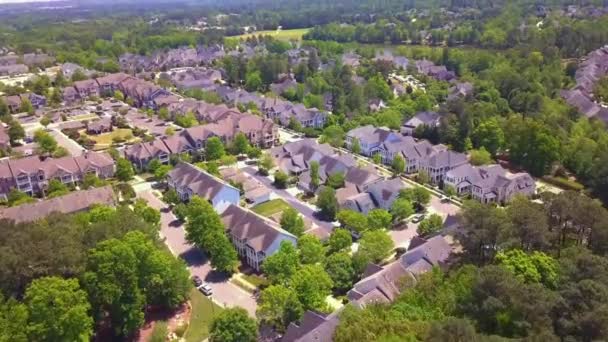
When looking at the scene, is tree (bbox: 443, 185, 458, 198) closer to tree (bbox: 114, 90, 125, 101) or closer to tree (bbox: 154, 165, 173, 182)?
tree (bbox: 154, 165, 173, 182)

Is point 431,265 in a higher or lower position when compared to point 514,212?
lower

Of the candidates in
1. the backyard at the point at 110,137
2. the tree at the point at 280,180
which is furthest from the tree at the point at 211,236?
the backyard at the point at 110,137

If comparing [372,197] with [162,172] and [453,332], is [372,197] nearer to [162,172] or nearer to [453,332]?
[162,172]

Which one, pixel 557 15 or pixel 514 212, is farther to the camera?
pixel 557 15

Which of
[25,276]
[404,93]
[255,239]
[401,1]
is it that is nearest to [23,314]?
[25,276]

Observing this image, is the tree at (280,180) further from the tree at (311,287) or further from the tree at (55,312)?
the tree at (55,312)

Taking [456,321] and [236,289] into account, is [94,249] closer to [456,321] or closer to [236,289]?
[236,289]
